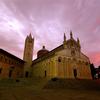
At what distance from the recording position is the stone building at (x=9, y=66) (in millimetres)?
31236

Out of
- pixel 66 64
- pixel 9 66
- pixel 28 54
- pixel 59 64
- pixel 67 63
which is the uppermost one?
pixel 28 54

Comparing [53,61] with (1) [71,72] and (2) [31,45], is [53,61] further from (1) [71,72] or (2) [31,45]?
(2) [31,45]

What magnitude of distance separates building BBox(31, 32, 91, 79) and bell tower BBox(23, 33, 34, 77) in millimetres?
5792

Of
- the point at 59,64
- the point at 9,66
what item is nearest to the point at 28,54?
the point at 9,66

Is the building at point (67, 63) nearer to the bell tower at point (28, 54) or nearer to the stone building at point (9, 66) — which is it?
the bell tower at point (28, 54)

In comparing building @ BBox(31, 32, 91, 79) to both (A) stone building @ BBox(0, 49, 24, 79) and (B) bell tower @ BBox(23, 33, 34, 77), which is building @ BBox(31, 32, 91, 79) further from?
(A) stone building @ BBox(0, 49, 24, 79)

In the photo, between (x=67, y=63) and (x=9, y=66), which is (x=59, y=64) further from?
(x=9, y=66)

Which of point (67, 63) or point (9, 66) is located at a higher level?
point (67, 63)

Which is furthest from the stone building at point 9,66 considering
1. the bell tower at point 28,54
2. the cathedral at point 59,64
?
the bell tower at point 28,54

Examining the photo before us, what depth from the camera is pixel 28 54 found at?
167 feet

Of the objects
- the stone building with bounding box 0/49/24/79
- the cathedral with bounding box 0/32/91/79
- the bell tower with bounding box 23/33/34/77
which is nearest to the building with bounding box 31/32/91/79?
the cathedral with bounding box 0/32/91/79

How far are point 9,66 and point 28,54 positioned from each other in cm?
1711

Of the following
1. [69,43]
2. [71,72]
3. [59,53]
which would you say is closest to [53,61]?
[59,53]

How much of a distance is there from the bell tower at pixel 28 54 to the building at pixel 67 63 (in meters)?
5.79
